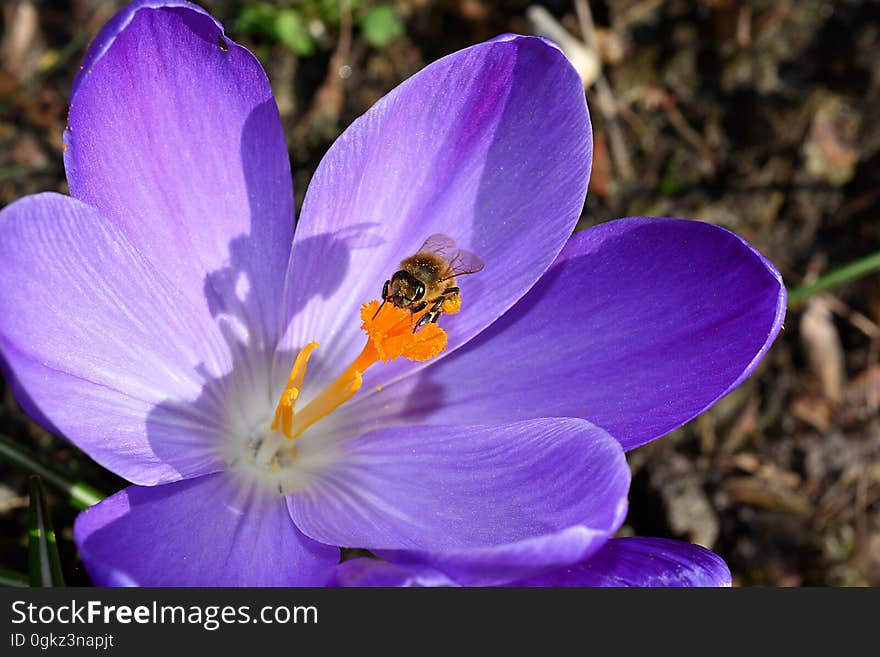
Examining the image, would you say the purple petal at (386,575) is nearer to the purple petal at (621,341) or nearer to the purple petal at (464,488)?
the purple petal at (464,488)

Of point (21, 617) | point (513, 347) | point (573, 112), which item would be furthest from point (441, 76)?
point (21, 617)

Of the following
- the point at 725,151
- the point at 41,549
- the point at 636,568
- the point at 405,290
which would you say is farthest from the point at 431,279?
the point at 725,151

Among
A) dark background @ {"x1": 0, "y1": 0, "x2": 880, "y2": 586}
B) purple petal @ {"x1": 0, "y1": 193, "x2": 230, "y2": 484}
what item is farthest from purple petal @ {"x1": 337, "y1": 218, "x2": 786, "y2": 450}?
dark background @ {"x1": 0, "y1": 0, "x2": 880, "y2": 586}

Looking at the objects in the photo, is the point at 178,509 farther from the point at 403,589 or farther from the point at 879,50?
the point at 879,50

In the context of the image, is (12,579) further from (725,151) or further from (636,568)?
(725,151)

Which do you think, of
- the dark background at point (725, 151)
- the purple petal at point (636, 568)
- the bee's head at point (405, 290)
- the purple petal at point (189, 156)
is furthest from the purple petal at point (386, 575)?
the dark background at point (725, 151)

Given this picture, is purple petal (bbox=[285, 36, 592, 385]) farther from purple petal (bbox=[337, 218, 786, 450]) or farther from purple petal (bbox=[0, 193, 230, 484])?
purple petal (bbox=[0, 193, 230, 484])

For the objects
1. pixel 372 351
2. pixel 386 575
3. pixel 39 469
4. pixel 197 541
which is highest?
pixel 372 351
